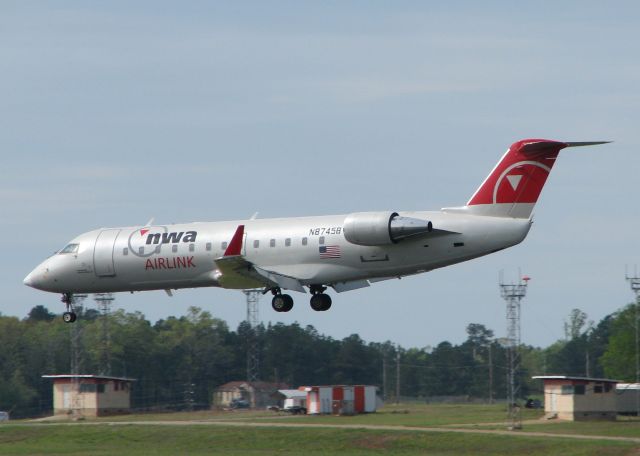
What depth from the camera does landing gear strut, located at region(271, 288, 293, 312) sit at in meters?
50.2

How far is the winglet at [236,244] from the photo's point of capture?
47344 mm

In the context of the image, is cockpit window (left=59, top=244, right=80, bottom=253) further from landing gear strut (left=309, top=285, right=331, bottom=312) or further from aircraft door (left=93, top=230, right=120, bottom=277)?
landing gear strut (left=309, top=285, right=331, bottom=312)

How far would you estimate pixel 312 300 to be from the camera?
165 ft

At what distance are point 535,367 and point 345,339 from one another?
38.7 metres

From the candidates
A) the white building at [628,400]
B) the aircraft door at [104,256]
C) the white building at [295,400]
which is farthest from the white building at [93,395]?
the aircraft door at [104,256]

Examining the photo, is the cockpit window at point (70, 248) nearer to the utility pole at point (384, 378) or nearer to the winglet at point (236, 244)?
the winglet at point (236, 244)

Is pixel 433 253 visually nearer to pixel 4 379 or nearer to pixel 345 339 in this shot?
pixel 4 379

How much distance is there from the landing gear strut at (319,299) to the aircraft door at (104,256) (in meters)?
7.90

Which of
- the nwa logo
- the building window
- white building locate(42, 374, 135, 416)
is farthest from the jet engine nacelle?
the building window

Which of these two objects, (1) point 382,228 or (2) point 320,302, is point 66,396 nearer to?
(2) point 320,302

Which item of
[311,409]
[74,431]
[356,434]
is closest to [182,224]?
[356,434]

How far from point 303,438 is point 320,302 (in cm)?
1388

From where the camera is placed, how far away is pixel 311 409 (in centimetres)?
8019

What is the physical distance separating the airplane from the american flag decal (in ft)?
0.12
